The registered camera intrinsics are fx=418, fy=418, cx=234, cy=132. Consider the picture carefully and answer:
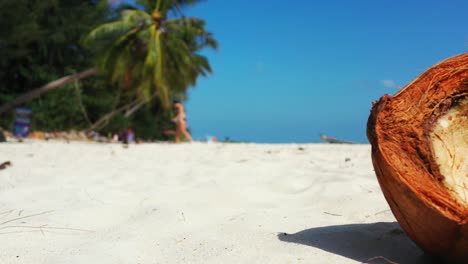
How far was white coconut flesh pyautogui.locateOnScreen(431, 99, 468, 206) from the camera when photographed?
1.30m

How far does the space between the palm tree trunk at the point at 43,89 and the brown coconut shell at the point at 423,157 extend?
17.0 m

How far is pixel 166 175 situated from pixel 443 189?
2.50m

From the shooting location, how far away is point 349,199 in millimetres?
2396

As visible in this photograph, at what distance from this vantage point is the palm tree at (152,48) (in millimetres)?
17375

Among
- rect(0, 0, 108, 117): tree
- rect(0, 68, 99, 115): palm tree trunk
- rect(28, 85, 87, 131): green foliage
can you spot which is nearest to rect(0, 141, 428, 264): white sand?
rect(0, 0, 108, 117): tree

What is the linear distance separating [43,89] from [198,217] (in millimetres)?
16529

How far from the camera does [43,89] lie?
16.7 metres

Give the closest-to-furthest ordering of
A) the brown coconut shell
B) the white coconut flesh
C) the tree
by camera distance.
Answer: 1. the brown coconut shell
2. the white coconut flesh
3. the tree

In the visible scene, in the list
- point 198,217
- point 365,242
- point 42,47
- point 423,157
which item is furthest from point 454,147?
point 42,47

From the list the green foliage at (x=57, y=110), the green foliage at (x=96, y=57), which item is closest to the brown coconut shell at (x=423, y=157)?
the green foliage at (x=96, y=57)

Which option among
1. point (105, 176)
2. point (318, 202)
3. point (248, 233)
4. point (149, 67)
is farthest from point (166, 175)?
point (149, 67)

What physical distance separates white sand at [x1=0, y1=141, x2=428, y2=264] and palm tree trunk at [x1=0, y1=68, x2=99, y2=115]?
46.4ft

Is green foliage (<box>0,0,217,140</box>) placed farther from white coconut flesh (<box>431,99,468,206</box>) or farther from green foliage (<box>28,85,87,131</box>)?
white coconut flesh (<box>431,99,468,206</box>)

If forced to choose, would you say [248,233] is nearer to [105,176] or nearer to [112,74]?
[105,176]
